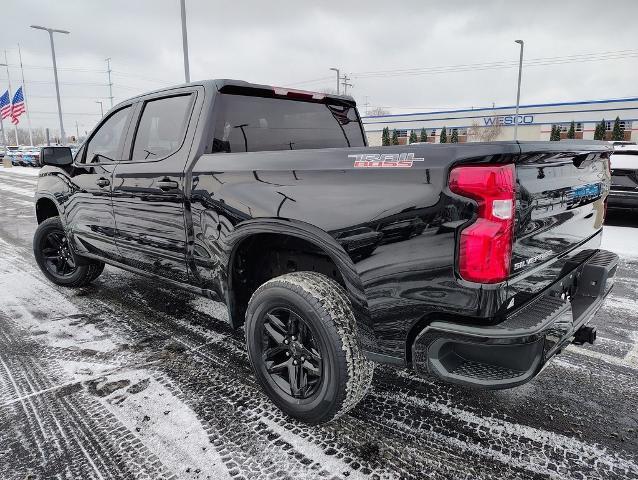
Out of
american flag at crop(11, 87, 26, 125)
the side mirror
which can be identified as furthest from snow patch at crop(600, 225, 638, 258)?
american flag at crop(11, 87, 26, 125)

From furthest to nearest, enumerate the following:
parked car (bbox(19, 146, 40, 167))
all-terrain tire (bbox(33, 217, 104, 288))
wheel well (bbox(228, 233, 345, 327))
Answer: parked car (bbox(19, 146, 40, 167)), all-terrain tire (bbox(33, 217, 104, 288)), wheel well (bbox(228, 233, 345, 327))

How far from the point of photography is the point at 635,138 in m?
41.7

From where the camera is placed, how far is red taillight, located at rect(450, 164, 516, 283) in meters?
1.74

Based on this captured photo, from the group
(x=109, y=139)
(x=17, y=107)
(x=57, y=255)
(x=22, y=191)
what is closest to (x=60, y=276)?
(x=57, y=255)

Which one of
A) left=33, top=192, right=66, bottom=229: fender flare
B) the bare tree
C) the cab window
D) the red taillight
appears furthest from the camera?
the bare tree

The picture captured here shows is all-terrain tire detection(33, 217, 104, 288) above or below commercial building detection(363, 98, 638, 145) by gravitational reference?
below

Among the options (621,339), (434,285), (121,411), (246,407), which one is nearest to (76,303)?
(121,411)

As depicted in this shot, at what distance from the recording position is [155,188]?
321cm

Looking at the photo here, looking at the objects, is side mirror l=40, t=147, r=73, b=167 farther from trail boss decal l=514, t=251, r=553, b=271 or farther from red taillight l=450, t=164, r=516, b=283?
trail boss decal l=514, t=251, r=553, b=271

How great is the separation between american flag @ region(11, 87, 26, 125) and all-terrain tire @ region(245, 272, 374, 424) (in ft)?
118

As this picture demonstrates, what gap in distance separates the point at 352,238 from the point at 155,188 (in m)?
1.79

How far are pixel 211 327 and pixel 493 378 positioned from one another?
2.56 m

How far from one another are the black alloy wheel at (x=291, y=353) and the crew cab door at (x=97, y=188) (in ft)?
6.73

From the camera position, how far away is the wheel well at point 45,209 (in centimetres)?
499
